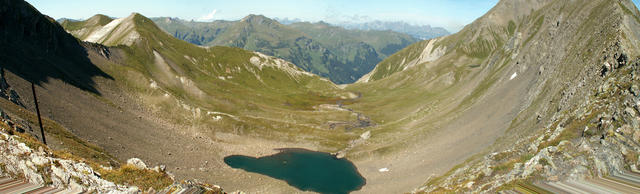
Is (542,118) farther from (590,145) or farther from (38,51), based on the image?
(38,51)

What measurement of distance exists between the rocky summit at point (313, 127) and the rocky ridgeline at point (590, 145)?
0.17m

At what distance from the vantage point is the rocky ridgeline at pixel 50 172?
23.6 metres

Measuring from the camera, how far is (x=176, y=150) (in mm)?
91000

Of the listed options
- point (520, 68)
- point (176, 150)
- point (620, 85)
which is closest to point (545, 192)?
point (620, 85)

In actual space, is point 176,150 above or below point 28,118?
below

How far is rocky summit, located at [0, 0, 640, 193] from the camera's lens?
94.2 ft

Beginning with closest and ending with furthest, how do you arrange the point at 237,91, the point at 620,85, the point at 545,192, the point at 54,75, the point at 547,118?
1. the point at 545,192
2. the point at 620,85
3. the point at 547,118
4. the point at 54,75
5. the point at 237,91

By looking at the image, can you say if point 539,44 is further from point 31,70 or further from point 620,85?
point 31,70

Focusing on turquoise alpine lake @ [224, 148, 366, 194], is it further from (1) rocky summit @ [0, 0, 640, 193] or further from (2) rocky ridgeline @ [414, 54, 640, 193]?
(2) rocky ridgeline @ [414, 54, 640, 193]

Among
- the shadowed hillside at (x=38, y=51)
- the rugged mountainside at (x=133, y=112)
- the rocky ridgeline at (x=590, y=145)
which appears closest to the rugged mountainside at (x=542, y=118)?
the rocky ridgeline at (x=590, y=145)

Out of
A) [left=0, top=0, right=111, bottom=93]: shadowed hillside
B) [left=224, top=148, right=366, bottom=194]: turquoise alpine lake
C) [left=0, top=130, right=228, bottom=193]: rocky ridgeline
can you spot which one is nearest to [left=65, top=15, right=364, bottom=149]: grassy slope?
[left=224, top=148, right=366, bottom=194]: turquoise alpine lake

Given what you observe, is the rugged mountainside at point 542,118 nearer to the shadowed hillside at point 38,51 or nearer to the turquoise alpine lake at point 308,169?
the turquoise alpine lake at point 308,169

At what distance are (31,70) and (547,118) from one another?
116 metres

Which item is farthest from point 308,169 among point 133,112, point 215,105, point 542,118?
point 542,118
